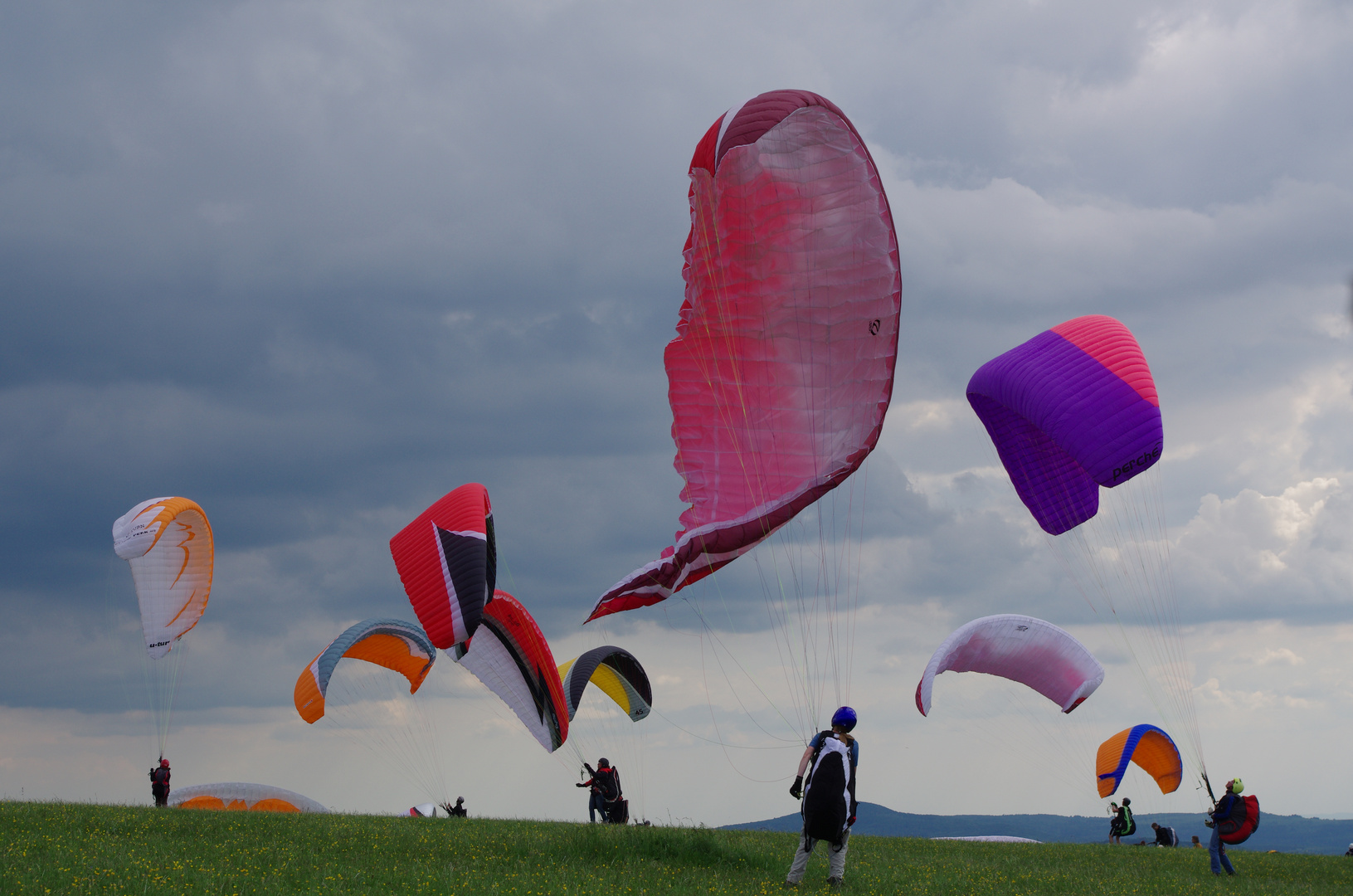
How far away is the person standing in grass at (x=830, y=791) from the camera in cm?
1012

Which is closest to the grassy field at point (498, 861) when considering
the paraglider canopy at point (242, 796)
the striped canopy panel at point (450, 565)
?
the striped canopy panel at point (450, 565)

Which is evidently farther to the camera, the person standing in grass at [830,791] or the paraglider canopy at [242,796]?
the paraglider canopy at [242,796]

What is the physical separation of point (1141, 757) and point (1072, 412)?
629 inches

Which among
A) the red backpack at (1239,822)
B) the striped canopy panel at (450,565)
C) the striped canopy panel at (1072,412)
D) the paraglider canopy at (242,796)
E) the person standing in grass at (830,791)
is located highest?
the striped canopy panel at (1072,412)

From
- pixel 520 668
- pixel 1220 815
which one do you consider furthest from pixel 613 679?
pixel 1220 815

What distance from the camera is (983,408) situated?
19.3m

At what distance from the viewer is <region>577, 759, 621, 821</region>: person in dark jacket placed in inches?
838

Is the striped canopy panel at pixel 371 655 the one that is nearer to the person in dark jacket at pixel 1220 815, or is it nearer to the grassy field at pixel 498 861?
the grassy field at pixel 498 861

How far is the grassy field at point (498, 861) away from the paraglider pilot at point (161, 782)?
22.8 ft

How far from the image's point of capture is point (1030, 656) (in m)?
21.3

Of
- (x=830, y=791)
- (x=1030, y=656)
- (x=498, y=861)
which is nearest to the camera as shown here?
(x=830, y=791)

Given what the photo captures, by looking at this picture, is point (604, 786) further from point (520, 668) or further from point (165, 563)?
point (165, 563)

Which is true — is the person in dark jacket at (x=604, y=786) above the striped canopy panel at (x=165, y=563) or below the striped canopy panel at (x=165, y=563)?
below

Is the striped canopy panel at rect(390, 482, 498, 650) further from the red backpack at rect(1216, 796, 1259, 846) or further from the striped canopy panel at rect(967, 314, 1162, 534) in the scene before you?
the red backpack at rect(1216, 796, 1259, 846)
